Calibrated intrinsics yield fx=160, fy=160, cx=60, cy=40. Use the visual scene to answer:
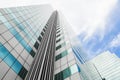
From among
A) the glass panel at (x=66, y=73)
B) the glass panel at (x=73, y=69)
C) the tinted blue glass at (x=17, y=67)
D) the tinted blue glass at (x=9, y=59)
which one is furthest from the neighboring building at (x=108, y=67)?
the tinted blue glass at (x=9, y=59)

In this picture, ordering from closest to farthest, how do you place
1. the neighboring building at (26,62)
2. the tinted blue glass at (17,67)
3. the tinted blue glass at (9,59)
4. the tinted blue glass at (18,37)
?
the neighboring building at (26,62), the tinted blue glass at (9,59), the tinted blue glass at (17,67), the tinted blue glass at (18,37)

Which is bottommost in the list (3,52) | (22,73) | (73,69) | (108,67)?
(108,67)

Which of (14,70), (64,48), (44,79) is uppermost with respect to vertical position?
(14,70)

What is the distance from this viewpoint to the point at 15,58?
21641mm

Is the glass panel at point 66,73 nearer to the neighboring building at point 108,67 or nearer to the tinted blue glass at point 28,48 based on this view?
the tinted blue glass at point 28,48

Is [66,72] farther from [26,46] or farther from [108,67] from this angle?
[108,67]

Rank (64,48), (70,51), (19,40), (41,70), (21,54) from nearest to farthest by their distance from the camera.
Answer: (41,70)
(21,54)
(19,40)
(70,51)
(64,48)

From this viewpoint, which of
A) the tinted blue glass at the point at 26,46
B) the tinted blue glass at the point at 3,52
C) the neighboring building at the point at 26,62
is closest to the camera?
the tinted blue glass at the point at 3,52

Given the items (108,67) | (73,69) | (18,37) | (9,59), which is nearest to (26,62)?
(9,59)

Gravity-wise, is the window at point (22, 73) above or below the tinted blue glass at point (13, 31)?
below

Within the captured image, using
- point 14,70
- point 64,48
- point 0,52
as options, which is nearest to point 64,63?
point 64,48

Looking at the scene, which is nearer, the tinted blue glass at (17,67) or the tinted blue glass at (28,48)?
the tinted blue glass at (17,67)

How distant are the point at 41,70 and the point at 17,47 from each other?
→ 17.6 feet

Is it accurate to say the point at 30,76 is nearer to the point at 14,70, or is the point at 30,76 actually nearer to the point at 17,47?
the point at 14,70
